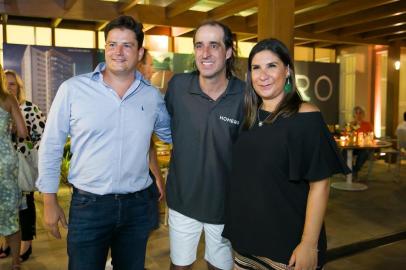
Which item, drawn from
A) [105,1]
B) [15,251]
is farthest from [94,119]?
[105,1]

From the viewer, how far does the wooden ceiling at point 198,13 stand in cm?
588

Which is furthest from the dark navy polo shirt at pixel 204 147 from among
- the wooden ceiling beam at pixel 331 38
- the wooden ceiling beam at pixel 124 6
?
the wooden ceiling beam at pixel 331 38

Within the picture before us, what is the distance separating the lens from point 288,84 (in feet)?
5.67

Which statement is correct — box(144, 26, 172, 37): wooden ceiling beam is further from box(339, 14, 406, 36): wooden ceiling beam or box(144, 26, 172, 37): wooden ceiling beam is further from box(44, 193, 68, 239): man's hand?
box(44, 193, 68, 239): man's hand

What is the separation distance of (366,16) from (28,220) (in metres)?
6.20

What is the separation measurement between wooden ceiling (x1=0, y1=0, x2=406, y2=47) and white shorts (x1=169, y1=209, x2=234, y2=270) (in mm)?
4106

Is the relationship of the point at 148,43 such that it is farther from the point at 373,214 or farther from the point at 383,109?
the point at 383,109

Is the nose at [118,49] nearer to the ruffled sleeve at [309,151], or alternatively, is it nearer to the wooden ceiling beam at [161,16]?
the ruffled sleeve at [309,151]

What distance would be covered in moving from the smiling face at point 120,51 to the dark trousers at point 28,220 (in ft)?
6.85

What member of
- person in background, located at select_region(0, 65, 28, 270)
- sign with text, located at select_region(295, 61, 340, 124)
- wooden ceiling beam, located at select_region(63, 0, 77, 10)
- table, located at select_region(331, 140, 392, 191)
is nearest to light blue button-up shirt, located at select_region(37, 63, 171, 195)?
person in background, located at select_region(0, 65, 28, 270)

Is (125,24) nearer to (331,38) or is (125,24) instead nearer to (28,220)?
(28,220)

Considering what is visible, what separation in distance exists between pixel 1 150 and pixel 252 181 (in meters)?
1.76

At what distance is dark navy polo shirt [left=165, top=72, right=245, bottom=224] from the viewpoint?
6.53ft

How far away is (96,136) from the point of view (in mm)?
1810
